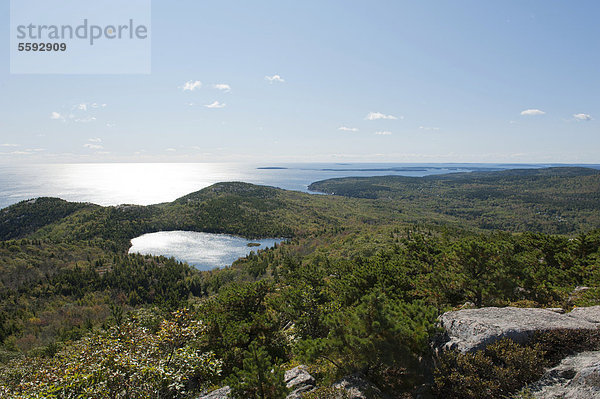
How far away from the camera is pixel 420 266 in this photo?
26969 mm

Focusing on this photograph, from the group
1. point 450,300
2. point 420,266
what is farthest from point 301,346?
point 420,266

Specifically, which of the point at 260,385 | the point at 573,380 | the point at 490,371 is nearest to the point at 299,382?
the point at 260,385

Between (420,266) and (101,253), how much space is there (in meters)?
151

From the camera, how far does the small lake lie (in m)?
131

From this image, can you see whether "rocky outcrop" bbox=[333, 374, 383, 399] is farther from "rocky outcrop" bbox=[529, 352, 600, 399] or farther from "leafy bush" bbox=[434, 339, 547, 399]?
"rocky outcrop" bbox=[529, 352, 600, 399]

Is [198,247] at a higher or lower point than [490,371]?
lower

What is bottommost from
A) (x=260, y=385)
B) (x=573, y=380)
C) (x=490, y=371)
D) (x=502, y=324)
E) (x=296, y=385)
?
(x=296, y=385)

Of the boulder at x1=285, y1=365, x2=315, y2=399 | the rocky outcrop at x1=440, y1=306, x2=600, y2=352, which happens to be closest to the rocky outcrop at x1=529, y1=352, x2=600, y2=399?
the rocky outcrop at x1=440, y1=306, x2=600, y2=352

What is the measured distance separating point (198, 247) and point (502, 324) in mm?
154044

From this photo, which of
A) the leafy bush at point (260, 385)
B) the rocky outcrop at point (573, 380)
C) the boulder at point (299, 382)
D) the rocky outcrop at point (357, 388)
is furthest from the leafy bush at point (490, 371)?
the leafy bush at point (260, 385)

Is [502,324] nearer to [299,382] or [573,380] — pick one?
[573,380]

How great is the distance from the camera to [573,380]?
31.4 feet

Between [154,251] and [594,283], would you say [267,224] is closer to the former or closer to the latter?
[154,251]

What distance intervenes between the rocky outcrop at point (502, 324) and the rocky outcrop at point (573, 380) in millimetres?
1299
